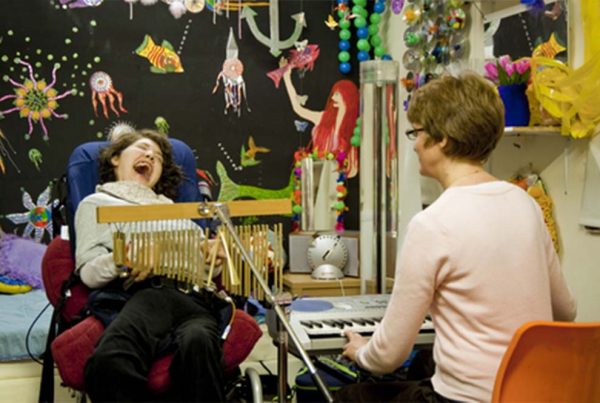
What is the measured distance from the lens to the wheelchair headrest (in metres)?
2.92

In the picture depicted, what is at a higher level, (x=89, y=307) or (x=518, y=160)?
(x=518, y=160)

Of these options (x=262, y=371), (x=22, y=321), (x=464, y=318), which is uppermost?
(x=464, y=318)

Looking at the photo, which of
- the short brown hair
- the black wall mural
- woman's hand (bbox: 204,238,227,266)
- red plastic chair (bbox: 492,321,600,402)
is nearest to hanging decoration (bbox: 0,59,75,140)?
the black wall mural

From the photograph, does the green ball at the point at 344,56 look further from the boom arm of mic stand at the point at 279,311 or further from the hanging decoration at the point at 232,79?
the boom arm of mic stand at the point at 279,311

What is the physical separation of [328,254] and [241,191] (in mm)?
762

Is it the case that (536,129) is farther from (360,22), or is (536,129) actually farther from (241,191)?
(241,191)

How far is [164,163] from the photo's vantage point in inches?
121

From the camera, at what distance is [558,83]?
2.63 metres

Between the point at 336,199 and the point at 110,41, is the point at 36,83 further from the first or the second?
the point at 336,199

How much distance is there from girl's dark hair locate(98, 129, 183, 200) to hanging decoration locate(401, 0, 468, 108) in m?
1.34

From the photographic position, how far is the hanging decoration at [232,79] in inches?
175

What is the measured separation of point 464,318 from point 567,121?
1.30 meters

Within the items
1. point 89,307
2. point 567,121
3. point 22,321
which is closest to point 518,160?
point 567,121

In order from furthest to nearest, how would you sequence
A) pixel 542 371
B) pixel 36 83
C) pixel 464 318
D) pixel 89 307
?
pixel 36 83, pixel 89 307, pixel 464 318, pixel 542 371
